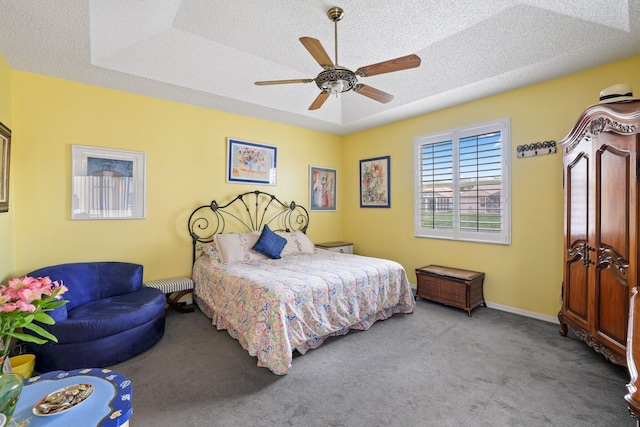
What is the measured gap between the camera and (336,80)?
7.66ft

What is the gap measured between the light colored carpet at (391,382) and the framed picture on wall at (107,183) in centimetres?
161

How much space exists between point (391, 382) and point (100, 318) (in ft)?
8.08

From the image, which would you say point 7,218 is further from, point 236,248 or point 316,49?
point 316,49

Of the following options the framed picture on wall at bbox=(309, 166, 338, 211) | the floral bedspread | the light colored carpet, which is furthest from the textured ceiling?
the light colored carpet

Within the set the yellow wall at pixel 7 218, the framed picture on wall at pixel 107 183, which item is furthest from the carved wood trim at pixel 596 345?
the yellow wall at pixel 7 218

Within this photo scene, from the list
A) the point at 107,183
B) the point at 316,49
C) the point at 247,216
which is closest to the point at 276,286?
the point at 316,49

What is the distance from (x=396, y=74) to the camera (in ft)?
12.1

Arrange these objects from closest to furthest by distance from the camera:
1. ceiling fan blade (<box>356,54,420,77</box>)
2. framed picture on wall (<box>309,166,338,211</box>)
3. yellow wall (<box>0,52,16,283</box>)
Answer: ceiling fan blade (<box>356,54,420,77</box>), yellow wall (<box>0,52,16,283</box>), framed picture on wall (<box>309,166,338,211</box>)

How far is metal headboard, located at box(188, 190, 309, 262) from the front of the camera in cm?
420

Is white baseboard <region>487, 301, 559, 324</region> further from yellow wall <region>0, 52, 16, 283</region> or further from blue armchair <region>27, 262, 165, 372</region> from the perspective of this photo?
yellow wall <region>0, 52, 16, 283</region>

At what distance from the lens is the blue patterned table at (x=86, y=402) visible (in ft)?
3.77

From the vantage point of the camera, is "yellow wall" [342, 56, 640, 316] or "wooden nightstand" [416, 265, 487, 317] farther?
"wooden nightstand" [416, 265, 487, 317]

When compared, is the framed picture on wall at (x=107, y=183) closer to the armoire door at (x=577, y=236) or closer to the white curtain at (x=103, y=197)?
the white curtain at (x=103, y=197)

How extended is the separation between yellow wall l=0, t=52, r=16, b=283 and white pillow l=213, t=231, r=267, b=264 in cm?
195
